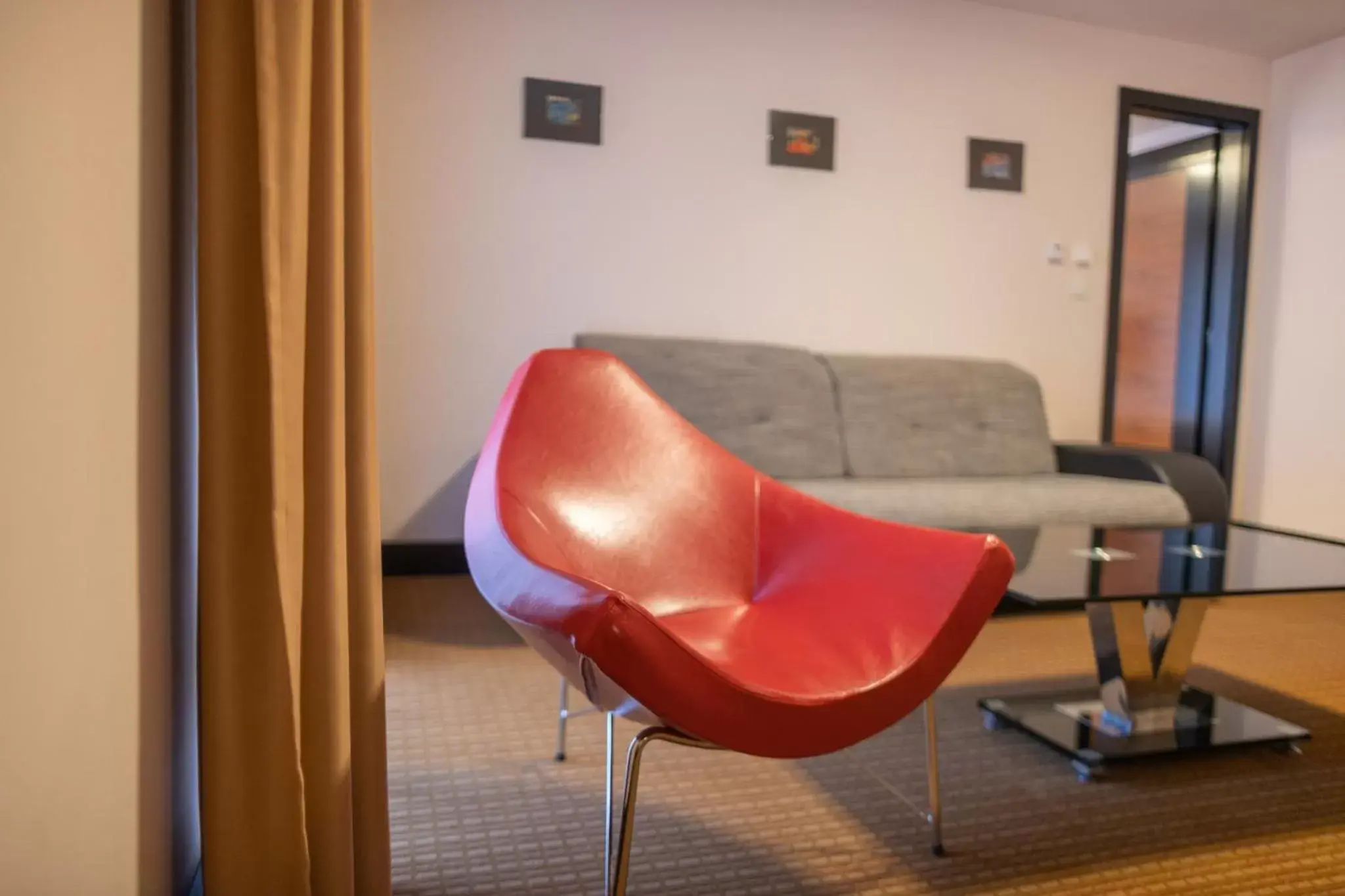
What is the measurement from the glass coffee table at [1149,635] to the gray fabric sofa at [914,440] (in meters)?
0.71

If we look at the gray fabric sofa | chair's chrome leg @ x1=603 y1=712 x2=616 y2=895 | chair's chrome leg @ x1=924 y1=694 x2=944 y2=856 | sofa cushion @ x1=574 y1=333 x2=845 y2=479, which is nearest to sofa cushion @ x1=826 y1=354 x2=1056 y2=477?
the gray fabric sofa

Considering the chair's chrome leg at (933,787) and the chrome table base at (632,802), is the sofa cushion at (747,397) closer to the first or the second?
the chrome table base at (632,802)

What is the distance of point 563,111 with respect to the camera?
3.60 metres

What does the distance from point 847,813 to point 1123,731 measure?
2.43 feet

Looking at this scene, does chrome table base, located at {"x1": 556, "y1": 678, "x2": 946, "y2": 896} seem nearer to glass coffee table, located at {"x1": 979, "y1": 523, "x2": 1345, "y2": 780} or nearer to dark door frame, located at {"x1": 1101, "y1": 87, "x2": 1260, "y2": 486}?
glass coffee table, located at {"x1": 979, "y1": 523, "x2": 1345, "y2": 780}

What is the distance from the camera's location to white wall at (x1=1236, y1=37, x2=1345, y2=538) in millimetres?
4484

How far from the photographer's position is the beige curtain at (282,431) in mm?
1067

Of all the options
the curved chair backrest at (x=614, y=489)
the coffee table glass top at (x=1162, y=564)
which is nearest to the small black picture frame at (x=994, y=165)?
the coffee table glass top at (x=1162, y=564)

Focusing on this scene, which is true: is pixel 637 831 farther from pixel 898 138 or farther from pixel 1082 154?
pixel 1082 154

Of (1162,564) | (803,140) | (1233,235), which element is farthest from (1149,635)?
(1233,235)

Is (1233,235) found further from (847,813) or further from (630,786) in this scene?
(630,786)

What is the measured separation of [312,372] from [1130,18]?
14.2 feet

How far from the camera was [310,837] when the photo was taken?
1.21 meters

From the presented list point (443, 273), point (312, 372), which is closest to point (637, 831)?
point (312, 372)
